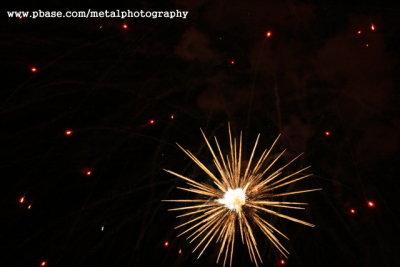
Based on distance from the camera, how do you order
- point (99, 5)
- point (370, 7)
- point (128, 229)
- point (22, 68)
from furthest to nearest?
→ point (128, 229) < point (370, 7) < point (99, 5) < point (22, 68)

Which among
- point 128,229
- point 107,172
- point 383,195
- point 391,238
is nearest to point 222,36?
point 107,172

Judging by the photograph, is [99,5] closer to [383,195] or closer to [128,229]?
[128,229]

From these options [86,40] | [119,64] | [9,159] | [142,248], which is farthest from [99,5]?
[142,248]

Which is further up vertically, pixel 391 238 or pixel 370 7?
pixel 370 7

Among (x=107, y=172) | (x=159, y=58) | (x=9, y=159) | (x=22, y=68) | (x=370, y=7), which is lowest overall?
(x=9, y=159)

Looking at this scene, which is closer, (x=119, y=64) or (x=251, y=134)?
(x=119, y=64)

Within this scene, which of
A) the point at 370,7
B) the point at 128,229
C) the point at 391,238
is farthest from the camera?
the point at 391,238
